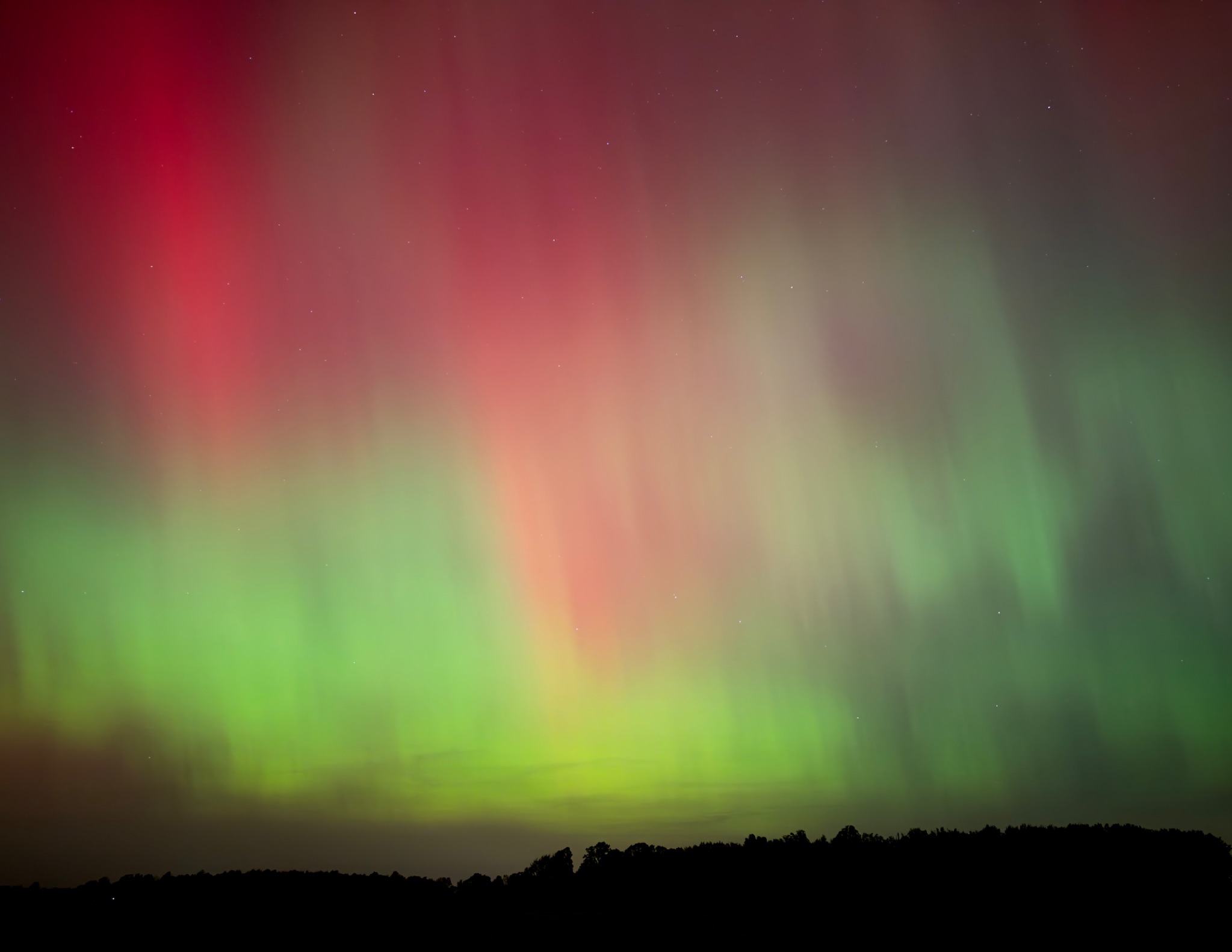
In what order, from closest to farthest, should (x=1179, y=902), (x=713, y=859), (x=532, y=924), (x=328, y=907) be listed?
(x=532, y=924)
(x=328, y=907)
(x=1179, y=902)
(x=713, y=859)

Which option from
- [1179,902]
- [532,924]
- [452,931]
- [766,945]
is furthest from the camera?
[1179,902]

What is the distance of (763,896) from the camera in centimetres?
6581

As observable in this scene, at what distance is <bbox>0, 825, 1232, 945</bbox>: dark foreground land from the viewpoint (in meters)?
47.2

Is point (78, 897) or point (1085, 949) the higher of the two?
point (78, 897)

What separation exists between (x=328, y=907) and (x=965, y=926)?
33382 mm

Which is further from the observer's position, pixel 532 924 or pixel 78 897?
pixel 78 897

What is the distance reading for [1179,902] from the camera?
197ft

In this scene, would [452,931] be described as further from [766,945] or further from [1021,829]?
[1021,829]

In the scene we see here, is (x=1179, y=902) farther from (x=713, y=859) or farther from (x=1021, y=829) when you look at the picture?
(x=713, y=859)

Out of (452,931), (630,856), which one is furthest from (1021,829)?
(452,931)

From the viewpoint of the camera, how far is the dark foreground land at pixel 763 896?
47.2 metres

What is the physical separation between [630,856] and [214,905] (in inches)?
1301

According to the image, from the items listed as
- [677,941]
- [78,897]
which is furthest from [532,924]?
[78,897]

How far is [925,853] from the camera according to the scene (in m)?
75.9
